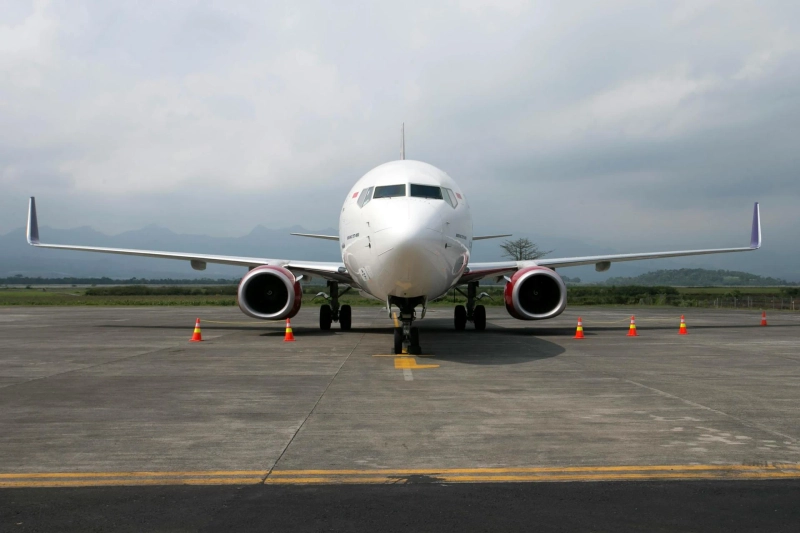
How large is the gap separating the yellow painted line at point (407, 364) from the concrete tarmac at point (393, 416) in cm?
7

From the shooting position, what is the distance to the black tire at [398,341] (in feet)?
42.5

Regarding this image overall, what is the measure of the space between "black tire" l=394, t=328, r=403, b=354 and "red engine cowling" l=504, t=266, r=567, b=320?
4.29 metres

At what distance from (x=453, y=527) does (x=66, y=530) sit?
215 centimetres

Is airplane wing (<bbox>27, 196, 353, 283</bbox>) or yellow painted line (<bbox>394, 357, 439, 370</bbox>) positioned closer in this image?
yellow painted line (<bbox>394, 357, 439, 370</bbox>)

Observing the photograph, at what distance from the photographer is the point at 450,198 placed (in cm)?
1307

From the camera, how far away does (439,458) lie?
5.32 m

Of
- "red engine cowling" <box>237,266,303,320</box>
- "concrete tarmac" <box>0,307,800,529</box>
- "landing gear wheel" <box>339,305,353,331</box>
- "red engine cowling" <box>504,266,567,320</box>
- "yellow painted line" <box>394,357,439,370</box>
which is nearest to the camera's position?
"concrete tarmac" <box>0,307,800,529</box>

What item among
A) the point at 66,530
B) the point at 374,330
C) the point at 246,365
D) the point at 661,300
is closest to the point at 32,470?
the point at 66,530

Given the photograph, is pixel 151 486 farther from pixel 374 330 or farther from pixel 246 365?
pixel 374 330

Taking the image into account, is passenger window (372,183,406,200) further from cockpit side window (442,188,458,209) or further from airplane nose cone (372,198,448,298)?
cockpit side window (442,188,458,209)

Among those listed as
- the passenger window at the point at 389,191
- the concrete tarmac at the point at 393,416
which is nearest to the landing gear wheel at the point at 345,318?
the concrete tarmac at the point at 393,416

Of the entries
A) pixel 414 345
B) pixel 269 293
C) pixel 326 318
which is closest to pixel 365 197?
pixel 414 345

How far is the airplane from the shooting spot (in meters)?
11.3

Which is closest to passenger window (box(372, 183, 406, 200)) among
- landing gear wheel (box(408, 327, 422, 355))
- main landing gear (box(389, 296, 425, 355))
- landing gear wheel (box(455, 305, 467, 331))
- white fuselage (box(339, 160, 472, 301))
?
white fuselage (box(339, 160, 472, 301))
